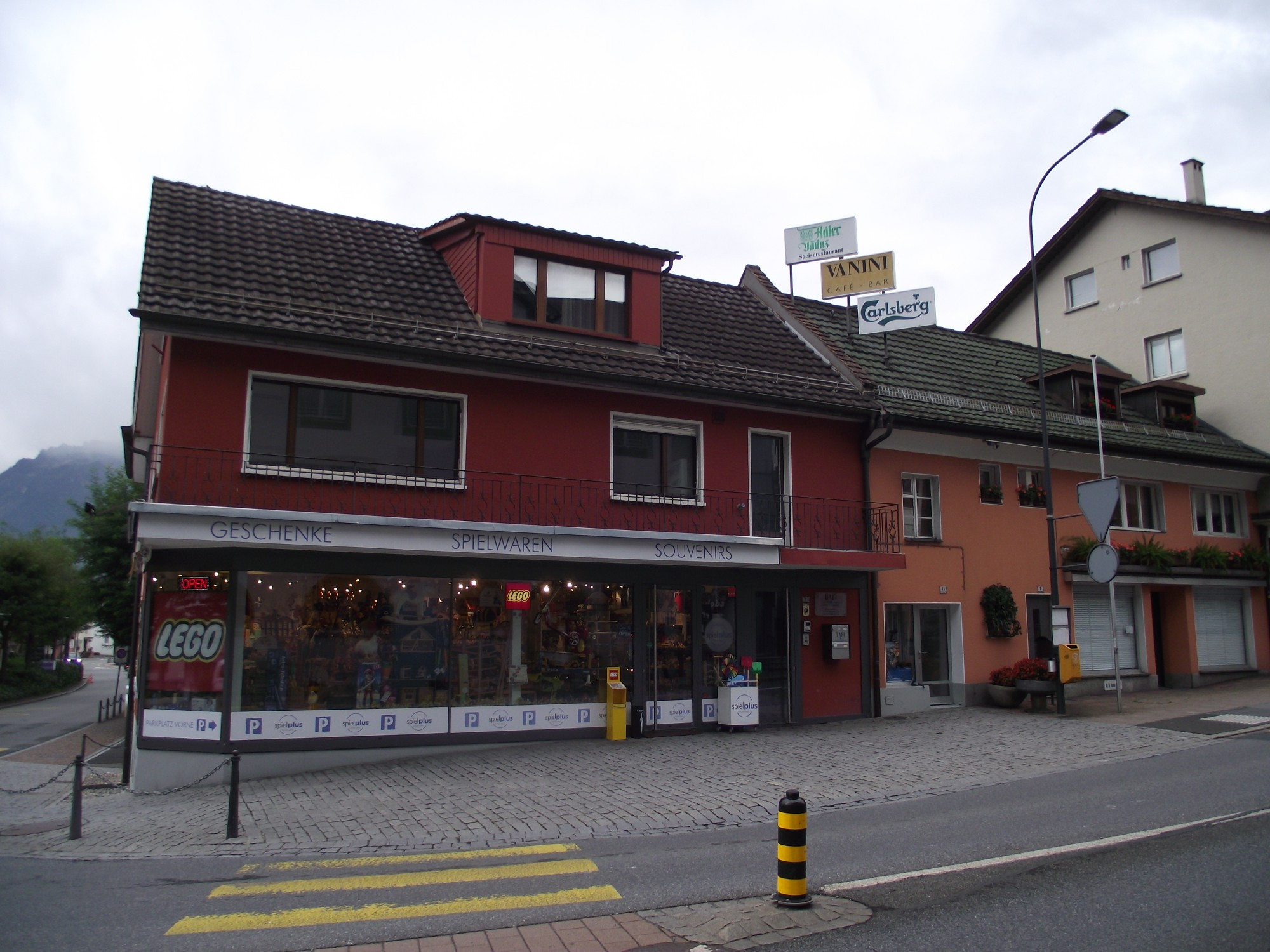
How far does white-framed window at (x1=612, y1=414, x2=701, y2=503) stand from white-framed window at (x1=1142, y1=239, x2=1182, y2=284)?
17558 mm

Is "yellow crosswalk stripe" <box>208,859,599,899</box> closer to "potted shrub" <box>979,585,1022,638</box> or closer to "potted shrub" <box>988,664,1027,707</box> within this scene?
"potted shrub" <box>988,664,1027,707</box>

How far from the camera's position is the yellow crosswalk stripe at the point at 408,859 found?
8336mm

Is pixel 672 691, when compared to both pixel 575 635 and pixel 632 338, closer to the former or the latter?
pixel 575 635

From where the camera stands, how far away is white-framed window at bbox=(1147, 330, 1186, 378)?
26.2m

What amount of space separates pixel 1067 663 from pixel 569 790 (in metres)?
10.2

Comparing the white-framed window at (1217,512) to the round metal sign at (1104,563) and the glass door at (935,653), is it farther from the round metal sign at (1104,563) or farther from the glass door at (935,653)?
the round metal sign at (1104,563)

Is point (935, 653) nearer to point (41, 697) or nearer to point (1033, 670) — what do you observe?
point (1033, 670)

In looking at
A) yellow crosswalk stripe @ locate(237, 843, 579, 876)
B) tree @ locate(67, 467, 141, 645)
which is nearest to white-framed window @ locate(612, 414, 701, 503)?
yellow crosswalk stripe @ locate(237, 843, 579, 876)

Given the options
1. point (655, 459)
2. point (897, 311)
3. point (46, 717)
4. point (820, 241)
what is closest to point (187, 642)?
point (655, 459)

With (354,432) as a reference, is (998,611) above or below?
below

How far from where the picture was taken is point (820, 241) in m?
23.0

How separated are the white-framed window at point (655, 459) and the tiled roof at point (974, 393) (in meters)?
4.28

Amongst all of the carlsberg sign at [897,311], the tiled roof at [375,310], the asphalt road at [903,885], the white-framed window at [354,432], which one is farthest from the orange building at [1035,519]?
the asphalt road at [903,885]

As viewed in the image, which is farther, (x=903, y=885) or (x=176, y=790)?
(x=176, y=790)
